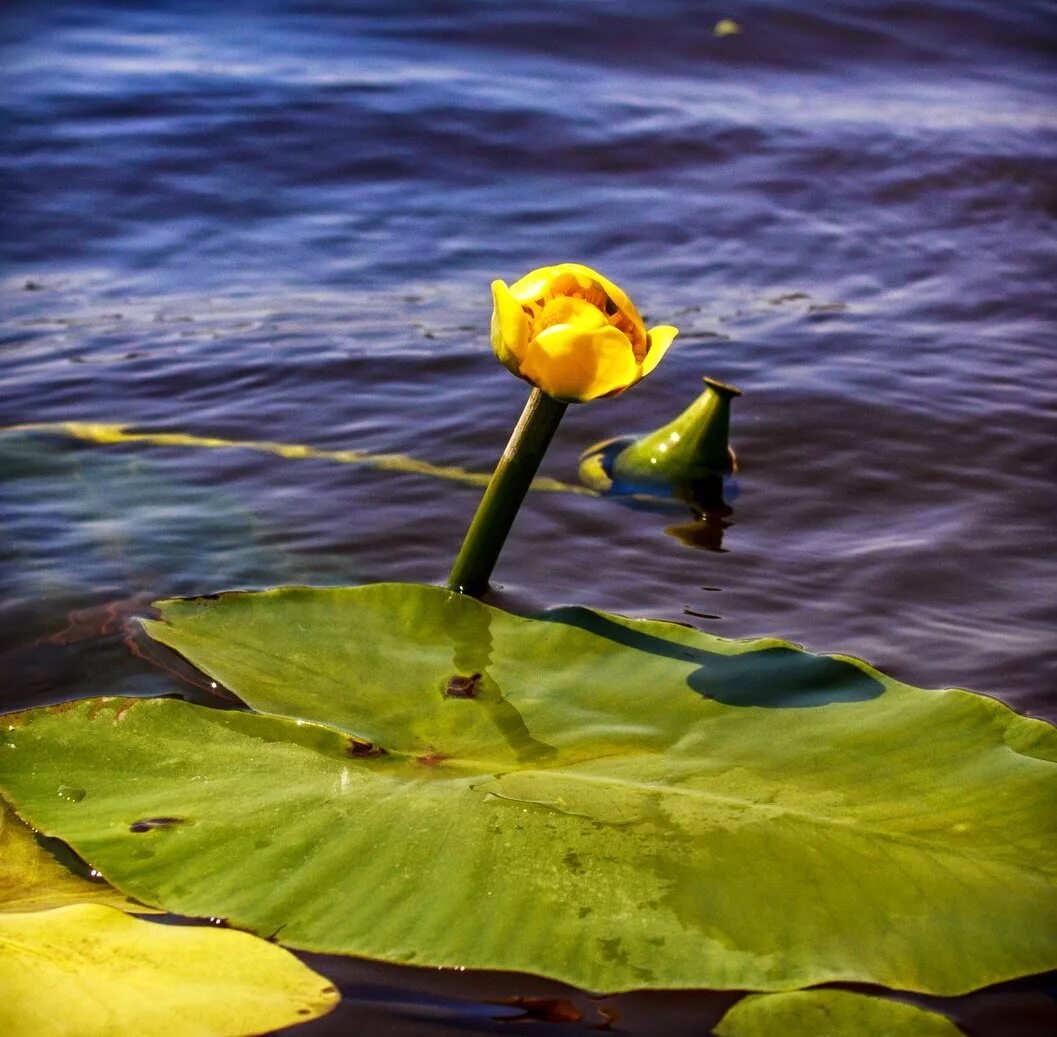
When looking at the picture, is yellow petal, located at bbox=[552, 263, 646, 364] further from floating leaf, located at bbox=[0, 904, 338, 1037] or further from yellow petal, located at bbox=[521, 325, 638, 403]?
floating leaf, located at bbox=[0, 904, 338, 1037]

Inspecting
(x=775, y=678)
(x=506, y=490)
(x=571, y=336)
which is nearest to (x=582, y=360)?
(x=571, y=336)

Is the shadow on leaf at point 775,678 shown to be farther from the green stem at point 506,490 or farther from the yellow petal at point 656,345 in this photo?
the yellow petal at point 656,345

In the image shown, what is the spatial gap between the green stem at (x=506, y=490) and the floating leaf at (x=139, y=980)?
1.91ft

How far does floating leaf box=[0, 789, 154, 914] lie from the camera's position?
1.24 metres

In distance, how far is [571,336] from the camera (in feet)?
4.35

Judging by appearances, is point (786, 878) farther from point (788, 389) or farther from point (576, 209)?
point (576, 209)

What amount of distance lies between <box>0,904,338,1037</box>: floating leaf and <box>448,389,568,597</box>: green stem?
581 mm

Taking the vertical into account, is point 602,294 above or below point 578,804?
above

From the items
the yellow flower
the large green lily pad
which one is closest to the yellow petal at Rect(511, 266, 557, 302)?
the yellow flower

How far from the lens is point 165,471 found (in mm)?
2381

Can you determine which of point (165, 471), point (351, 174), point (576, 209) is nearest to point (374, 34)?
point (351, 174)

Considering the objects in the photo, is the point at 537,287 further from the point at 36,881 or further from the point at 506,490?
the point at 36,881

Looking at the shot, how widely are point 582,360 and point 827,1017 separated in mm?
657

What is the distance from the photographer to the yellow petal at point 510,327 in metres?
1.36
